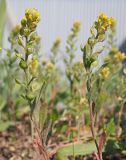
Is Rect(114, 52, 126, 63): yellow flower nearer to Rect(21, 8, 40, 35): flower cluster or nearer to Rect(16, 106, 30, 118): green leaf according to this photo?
Rect(16, 106, 30, 118): green leaf

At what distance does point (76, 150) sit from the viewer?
1323 mm

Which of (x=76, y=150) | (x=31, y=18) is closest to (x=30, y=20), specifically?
(x=31, y=18)

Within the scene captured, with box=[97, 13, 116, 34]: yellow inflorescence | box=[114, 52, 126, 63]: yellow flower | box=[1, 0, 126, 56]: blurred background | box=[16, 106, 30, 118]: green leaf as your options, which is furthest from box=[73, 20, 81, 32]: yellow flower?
box=[1, 0, 126, 56]: blurred background

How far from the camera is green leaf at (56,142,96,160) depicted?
1.30 metres

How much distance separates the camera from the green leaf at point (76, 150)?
4.25ft

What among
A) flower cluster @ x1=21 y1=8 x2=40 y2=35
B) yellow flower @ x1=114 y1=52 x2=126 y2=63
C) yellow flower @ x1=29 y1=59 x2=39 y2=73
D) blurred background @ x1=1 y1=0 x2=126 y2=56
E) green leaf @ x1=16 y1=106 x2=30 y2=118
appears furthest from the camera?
blurred background @ x1=1 y1=0 x2=126 y2=56

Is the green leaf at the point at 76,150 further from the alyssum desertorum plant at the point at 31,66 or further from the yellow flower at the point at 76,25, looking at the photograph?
the yellow flower at the point at 76,25

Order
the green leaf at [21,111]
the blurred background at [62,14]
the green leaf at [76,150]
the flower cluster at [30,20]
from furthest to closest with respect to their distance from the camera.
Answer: the blurred background at [62,14], the green leaf at [21,111], the green leaf at [76,150], the flower cluster at [30,20]

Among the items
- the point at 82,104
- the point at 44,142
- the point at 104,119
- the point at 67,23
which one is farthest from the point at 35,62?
the point at 67,23

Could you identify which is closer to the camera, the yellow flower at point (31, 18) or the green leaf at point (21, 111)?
the yellow flower at point (31, 18)

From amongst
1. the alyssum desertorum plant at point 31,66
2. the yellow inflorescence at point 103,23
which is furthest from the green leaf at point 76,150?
the yellow inflorescence at point 103,23

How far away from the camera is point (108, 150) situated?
138 cm

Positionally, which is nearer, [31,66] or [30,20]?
[30,20]

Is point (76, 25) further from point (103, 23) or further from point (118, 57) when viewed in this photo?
point (103, 23)
